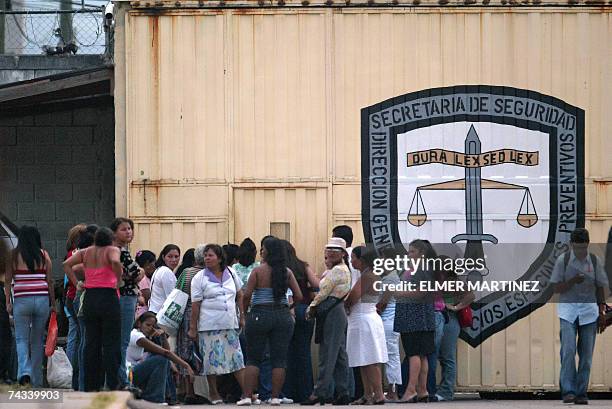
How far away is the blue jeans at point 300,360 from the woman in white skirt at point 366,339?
1.69 feet

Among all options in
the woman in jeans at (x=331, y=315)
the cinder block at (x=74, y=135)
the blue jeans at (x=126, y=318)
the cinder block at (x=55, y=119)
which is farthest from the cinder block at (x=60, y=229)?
the woman in jeans at (x=331, y=315)

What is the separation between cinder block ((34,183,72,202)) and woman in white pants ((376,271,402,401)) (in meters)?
5.69

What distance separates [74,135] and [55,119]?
31 centimetres

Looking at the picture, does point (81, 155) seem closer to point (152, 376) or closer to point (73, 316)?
point (73, 316)

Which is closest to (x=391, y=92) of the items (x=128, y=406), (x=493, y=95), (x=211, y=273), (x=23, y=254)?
(x=493, y=95)

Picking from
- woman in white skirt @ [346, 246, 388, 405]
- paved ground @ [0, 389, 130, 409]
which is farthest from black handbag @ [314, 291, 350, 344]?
paved ground @ [0, 389, 130, 409]

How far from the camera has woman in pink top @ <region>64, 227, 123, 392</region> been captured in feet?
38.1

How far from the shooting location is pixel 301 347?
1351 centimetres

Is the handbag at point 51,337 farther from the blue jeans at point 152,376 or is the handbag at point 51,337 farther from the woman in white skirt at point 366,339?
the woman in white skirt at point 366,339

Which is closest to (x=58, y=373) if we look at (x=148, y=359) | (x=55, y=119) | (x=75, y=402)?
(x=148, y=359)

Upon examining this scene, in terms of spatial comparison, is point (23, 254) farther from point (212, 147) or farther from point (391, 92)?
point (391, 92)

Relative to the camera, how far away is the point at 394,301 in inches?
534

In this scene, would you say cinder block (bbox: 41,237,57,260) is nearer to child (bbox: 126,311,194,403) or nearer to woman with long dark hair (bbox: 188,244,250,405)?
woman with long dark hair (bbox: 188,244,250,405)

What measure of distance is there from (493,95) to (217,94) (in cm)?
277
